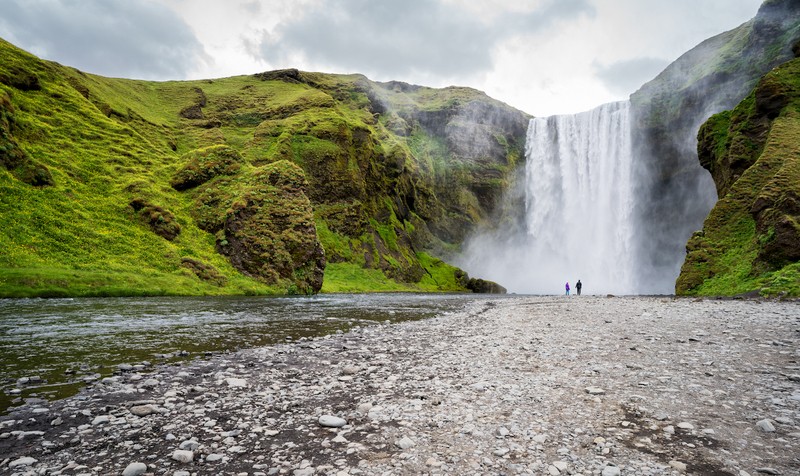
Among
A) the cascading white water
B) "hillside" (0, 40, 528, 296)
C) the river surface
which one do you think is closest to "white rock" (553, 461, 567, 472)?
the river surface

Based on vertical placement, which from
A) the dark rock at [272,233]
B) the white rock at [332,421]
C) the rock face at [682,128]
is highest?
the rock face at [682,128]

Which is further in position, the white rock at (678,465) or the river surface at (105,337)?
the river surface at (105,337)

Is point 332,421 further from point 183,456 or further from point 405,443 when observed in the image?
point 183,456

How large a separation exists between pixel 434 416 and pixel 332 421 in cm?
184

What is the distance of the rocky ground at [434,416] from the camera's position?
494cm

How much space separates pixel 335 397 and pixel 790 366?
11.1 m

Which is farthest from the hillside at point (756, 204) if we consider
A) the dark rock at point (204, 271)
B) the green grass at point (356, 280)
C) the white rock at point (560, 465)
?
the dark rock at point (204, 271)

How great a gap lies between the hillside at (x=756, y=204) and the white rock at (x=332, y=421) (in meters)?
34.5

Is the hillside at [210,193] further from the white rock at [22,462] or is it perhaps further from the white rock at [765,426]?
the white rock at [765,426]

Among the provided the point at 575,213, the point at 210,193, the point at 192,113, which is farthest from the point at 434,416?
the point at 192,113

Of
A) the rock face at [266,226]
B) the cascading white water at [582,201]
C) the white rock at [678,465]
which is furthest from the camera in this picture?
the cascading white water at [582,201]

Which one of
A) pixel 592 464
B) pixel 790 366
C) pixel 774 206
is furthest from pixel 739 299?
pixel 592 464

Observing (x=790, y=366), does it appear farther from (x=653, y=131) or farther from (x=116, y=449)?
(x=653, y=131)

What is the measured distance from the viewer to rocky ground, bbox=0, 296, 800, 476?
494 centimetres
